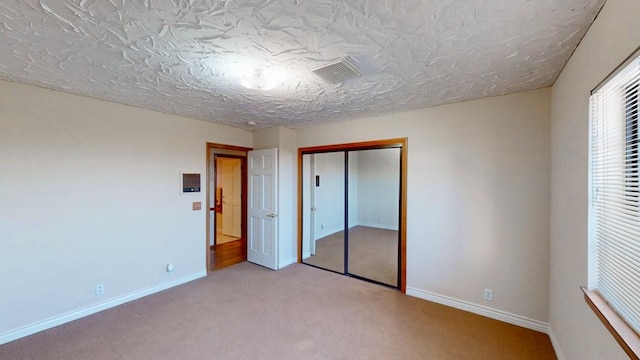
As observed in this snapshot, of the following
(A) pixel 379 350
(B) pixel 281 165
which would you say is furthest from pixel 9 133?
(A) pixel 379 350

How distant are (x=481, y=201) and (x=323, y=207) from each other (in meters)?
2.85

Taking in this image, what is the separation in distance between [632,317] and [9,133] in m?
4.59

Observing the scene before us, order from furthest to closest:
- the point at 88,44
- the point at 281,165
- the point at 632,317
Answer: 1. the point at 281,165
2. the point at 88,44
3. the point at 632,317

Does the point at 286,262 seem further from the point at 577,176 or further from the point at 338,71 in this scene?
the point at 577,176

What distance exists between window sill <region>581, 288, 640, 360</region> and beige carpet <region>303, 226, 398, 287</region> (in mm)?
2196

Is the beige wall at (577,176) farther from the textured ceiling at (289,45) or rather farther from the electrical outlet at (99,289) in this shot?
the electrical outlet at (99,289)

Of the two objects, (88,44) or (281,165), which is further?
(281,165)

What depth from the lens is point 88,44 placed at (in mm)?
1634

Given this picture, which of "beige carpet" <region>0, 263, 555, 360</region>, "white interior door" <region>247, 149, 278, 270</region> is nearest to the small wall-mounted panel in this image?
"white interior door" <region>247, 149, 278, 270</region>

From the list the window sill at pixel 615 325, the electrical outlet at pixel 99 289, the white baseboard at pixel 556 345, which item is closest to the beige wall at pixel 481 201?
the white baseboard at pixel 556 345

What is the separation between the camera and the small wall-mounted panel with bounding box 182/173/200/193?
3.55 m

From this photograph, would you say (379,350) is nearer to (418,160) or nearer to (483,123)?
(418,160)

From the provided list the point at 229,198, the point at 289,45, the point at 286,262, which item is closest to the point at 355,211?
the point at 286,262

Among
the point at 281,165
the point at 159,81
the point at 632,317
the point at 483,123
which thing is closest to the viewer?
the point at 632,317
